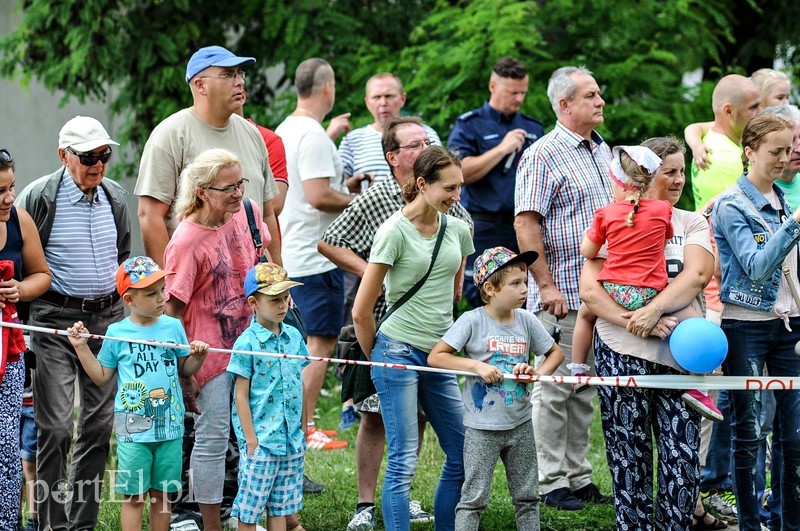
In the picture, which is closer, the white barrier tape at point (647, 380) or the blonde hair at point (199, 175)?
the white barrier tape at point (647, 380)

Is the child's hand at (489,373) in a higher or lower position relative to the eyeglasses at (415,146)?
lower

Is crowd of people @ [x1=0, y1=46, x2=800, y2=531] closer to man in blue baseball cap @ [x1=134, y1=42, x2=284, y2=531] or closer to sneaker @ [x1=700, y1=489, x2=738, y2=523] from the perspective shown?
man in blue baseball cap @ [x1=134, y1=42, x2=284, y2=531]

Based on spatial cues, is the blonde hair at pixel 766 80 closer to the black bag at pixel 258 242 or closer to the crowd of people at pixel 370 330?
the crowd of people at pixel 370 330

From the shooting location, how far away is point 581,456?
6.79 meters

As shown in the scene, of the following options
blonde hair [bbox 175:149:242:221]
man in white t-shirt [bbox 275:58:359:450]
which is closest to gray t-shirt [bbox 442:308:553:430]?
blonde hair [bbox 175:149:242:221]

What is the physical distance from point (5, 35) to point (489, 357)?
7956mm

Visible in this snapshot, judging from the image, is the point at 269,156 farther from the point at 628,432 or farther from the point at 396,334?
the point at 628,432

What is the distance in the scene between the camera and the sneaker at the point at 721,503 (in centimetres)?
655

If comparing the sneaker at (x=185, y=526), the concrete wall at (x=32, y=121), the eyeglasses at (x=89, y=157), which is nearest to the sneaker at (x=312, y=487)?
the sneaker at (x=185, y=526)

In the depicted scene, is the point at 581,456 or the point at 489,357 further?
the point at 581,456

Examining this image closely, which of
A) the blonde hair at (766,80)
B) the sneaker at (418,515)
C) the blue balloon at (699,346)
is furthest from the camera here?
the blonde hair at (766,80)

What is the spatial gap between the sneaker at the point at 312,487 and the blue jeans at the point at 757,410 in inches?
101

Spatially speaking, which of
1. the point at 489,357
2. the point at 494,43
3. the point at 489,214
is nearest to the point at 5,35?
the point at 494,43

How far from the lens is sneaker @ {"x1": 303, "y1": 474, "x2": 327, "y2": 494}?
22.6 ft
